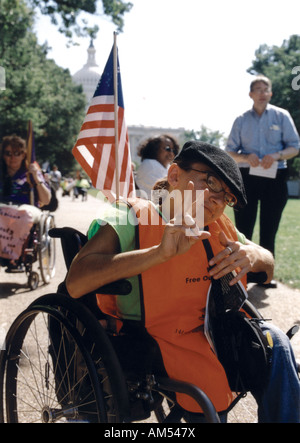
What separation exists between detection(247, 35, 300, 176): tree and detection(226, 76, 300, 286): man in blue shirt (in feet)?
103

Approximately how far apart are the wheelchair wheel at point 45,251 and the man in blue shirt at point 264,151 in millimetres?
2084

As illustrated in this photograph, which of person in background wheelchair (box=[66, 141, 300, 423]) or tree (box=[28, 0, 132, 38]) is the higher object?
tree (box=[28, 0, 132, 38])

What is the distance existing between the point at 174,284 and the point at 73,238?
473mm

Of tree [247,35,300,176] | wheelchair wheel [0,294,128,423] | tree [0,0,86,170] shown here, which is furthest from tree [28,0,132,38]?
tree [247,35,300,176]

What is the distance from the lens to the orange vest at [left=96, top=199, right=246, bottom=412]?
5.94 feet

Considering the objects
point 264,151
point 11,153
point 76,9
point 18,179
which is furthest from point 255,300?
point 76,9

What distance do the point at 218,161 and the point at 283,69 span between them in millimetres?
40510

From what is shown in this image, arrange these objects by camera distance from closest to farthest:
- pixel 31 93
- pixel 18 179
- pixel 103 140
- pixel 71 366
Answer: pixel 71 366
pixel 103 140
pixel 18 179
pixel 31 93

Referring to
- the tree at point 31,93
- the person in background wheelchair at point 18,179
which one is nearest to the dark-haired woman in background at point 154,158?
the person in background wheelchair at point 18,179

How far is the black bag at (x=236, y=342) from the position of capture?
1.78 meters

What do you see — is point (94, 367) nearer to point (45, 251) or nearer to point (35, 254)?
point (35, 254)

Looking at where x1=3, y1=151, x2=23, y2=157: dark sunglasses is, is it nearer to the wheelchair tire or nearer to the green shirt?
the wheelchair tire

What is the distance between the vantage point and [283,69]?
1550 inches

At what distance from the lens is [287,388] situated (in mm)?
1722
